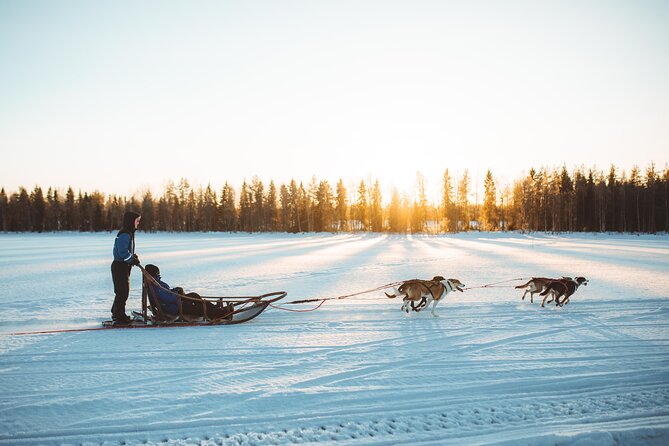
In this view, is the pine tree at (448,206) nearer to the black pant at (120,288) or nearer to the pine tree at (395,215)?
the pine tree at (395,215)

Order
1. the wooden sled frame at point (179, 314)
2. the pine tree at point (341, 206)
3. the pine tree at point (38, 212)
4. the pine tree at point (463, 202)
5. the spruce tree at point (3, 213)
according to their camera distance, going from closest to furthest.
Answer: the wooden sled frame at point (179, 314), the pine tree at point (463, 202), the pine tree at point (341, 206), the spruce tree at point (3, 213), the pine tree at point (38, 212)

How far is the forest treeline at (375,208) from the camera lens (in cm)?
5622

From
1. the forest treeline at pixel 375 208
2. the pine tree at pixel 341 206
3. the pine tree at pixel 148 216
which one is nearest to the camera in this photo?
the forest treeline at pixel 375 208

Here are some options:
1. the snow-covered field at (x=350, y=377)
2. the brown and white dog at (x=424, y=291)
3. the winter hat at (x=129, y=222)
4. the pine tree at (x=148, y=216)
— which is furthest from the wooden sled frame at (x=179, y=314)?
the pine tree at (x=148, y=216)

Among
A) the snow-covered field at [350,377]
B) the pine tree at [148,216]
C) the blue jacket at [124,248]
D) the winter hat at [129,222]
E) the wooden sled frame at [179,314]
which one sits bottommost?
the snow-covered field at [350,377]

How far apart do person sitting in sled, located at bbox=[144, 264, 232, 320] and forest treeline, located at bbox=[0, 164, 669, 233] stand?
58.8 metres

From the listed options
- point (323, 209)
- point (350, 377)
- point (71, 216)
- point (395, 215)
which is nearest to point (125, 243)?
point (350, 377)

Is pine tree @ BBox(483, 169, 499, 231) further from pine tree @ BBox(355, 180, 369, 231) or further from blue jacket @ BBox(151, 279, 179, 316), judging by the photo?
blue jacket @ BBox(151, 279, 179, 316)

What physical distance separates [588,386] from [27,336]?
8.34 meters

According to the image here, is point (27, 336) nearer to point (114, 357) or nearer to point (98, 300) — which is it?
point (114, 357)

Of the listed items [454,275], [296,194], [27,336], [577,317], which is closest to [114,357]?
[27,336]

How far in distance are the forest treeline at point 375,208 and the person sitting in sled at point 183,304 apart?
2316 inches

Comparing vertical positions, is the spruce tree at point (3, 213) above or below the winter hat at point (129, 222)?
above

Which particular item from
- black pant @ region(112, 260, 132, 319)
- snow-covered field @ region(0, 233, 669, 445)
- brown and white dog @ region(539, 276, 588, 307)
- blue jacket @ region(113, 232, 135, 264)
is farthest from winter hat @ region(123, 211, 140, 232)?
brown and white dog @ region(539, 276, 588, 307)
